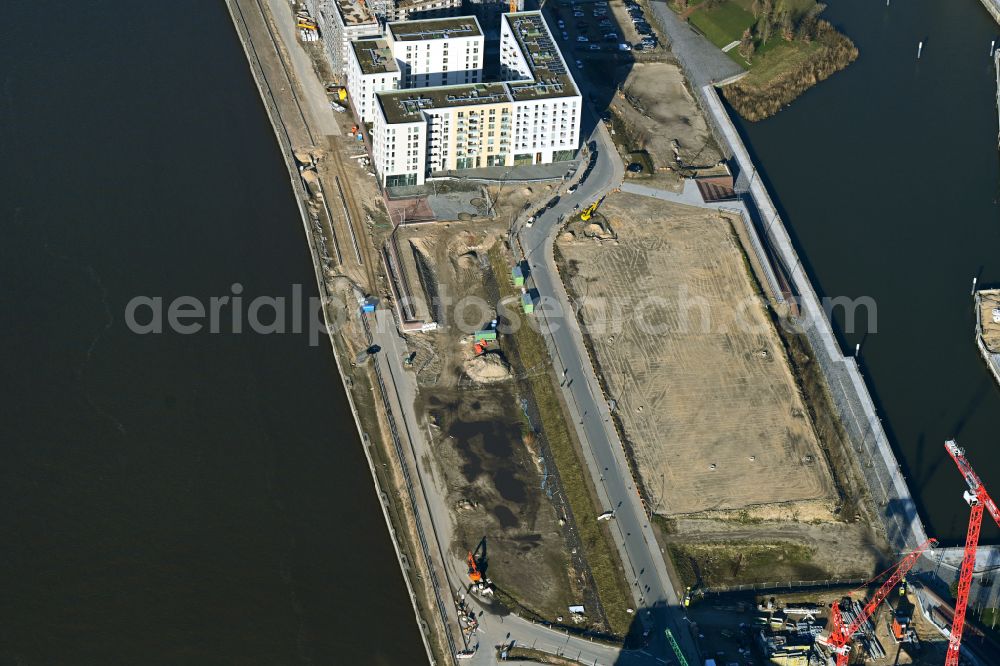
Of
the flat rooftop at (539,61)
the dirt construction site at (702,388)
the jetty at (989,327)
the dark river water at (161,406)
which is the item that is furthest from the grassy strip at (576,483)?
the jetty at (989,327)

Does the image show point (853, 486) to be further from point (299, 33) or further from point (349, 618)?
point (299, 33)

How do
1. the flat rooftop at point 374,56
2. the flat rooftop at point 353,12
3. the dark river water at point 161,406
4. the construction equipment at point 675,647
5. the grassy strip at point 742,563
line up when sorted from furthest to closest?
the flat rooftop at point 353,12 → the flat rooftop at point 374,56 → the grassy strip at point 742,563 → the dark river water at point 161,406 → the construction equipment at point 675,647

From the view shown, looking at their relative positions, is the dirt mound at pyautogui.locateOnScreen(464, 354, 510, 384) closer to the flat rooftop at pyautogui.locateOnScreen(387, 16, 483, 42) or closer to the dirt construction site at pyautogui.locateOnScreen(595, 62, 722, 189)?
the dirt construction site at pyautogui.locateOnScreen(595, 62, 722, 189)

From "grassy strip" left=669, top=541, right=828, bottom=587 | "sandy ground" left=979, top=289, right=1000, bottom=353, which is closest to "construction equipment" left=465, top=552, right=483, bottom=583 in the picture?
"grassy strip" left=669, top=541, right=828, bottom=587

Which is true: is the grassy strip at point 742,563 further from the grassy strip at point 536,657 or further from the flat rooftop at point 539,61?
the flat rooftop at point 539,61

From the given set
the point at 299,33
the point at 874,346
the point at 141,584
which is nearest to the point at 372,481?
the point at 141,584
